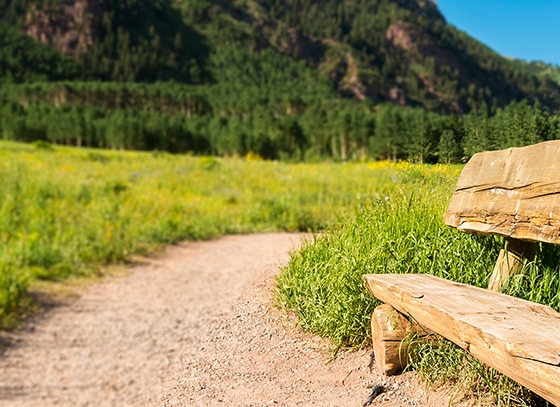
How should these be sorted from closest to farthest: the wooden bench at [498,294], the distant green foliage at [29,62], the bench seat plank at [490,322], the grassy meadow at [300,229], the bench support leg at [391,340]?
the bench seat plank at [490,322] < the wooden bench at [498,294] < the bench support leg at [391,340] < the grassy meadow at [300,229] < the distant green foliage at [29,62]

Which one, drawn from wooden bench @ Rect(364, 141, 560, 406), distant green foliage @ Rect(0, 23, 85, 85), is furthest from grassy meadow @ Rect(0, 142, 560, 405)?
distant green foliage @ Rect(0, 23, 85, 85)

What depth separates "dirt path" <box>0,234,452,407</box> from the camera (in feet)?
9.45

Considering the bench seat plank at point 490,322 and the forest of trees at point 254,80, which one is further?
the forest of trees at point 254,80

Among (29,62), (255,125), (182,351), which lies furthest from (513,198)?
(29,62)

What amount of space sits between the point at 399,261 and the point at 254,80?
13624cm

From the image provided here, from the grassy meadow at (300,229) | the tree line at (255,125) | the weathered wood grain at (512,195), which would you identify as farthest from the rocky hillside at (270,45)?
the weathered wood grain at (512,195)

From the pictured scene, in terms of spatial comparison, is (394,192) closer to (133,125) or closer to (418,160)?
(418,160)

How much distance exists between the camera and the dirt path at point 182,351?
2.88 meters

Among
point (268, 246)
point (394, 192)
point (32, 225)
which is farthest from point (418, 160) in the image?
point (32, 225)

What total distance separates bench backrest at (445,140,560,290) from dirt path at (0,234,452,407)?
3.21 feet

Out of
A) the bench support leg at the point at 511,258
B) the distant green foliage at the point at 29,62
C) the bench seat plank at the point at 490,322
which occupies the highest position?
the distant green foliage at the point at 29,62

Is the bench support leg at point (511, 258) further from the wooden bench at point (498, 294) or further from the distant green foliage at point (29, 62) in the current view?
the distant green foliage at point (29, 62)

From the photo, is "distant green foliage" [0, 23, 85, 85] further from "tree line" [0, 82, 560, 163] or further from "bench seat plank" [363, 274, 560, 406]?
"bench seat plank" [363, 274, 560, 406]

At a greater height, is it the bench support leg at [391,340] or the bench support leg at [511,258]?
the bench support leg at [511,258]
